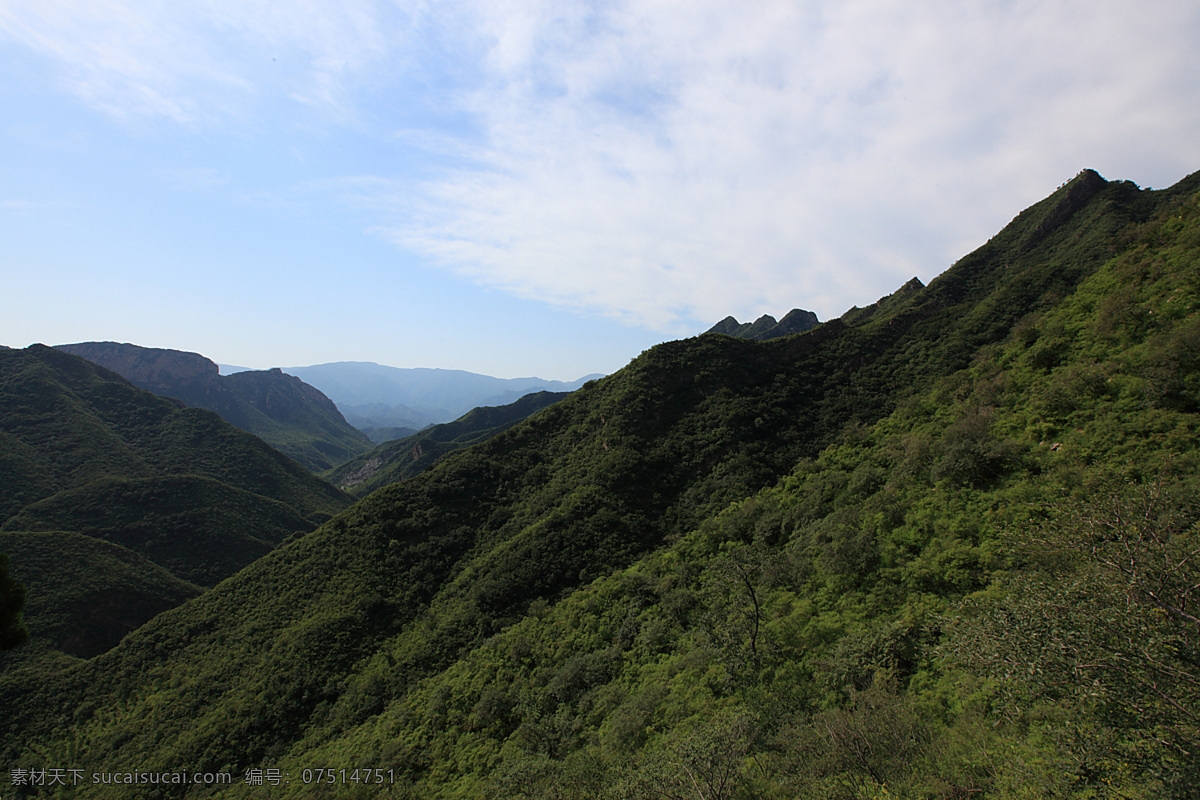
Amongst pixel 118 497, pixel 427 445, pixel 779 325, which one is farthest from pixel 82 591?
pixel 779 325

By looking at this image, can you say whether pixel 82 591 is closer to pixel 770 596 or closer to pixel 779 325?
pixel 770 596

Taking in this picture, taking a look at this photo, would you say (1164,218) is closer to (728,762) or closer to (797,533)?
(797,533)

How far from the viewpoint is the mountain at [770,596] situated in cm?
829

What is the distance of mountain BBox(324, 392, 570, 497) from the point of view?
134000mm

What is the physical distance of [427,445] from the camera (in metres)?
139

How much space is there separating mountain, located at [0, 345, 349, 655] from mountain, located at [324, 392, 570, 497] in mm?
23233

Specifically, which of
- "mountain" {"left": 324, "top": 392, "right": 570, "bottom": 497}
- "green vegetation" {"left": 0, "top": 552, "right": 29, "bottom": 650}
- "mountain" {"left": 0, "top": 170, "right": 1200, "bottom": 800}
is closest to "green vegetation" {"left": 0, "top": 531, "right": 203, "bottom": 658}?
"mountain" {"left": 0, "top": 170, "right": 1200, "bottom": 800}

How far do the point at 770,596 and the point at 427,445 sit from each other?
434 ft

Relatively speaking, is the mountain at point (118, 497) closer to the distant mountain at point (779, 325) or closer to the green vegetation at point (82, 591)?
the green vegetation at point (82, 591)

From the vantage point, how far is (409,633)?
36.2m

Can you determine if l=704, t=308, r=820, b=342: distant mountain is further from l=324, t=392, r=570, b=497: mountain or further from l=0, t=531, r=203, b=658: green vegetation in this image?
l=0, t=531, r=203, b=658: green vegetation

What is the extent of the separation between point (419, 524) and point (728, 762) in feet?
131

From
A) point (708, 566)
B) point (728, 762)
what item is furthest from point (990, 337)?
point (728, 762)

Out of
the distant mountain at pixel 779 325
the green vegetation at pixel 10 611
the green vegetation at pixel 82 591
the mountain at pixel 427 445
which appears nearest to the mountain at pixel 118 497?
the green vegetation at pixel 82 591
